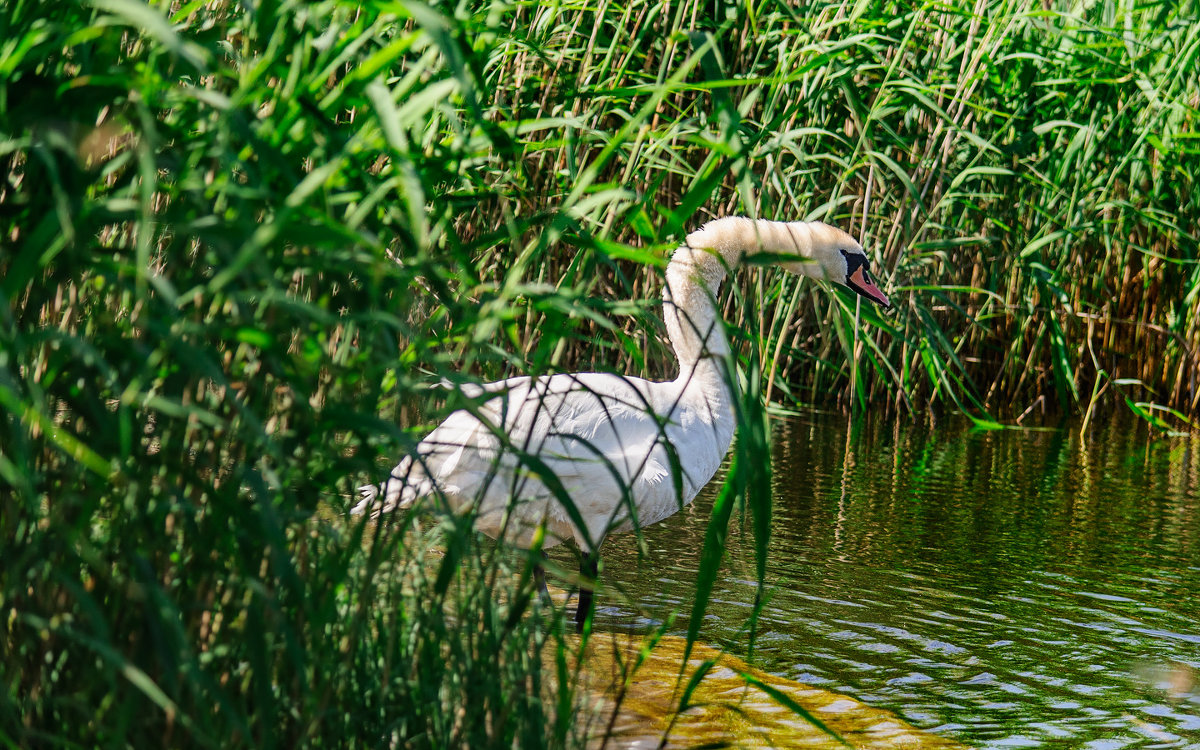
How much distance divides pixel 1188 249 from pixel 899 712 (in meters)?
4.26

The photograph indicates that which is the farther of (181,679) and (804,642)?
(804,642)

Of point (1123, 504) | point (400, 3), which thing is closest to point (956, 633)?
point (1123, 504)

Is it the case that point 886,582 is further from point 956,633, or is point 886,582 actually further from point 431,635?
point 431,635

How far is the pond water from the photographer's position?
9.87 ft

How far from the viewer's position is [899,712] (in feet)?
9.57

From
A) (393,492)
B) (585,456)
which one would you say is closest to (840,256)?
(585,456)

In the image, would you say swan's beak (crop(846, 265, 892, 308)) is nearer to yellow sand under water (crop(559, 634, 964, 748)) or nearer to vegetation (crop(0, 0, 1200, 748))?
yellow sand under water (crop(559, 634, 964, 748))

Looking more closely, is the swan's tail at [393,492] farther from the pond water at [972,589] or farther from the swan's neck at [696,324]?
the swan's neck at [696,324]

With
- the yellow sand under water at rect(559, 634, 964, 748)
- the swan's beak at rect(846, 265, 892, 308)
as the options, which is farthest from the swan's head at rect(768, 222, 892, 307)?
the yellow sand under water at rect(559, 634, 964, 748)

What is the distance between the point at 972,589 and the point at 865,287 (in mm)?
1000

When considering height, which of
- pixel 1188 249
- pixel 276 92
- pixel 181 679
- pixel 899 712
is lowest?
pixel 899 712

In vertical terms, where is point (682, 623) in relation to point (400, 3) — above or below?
below

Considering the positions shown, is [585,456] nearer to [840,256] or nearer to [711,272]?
[711,272]

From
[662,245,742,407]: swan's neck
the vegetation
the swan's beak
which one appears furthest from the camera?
the swan's beak
